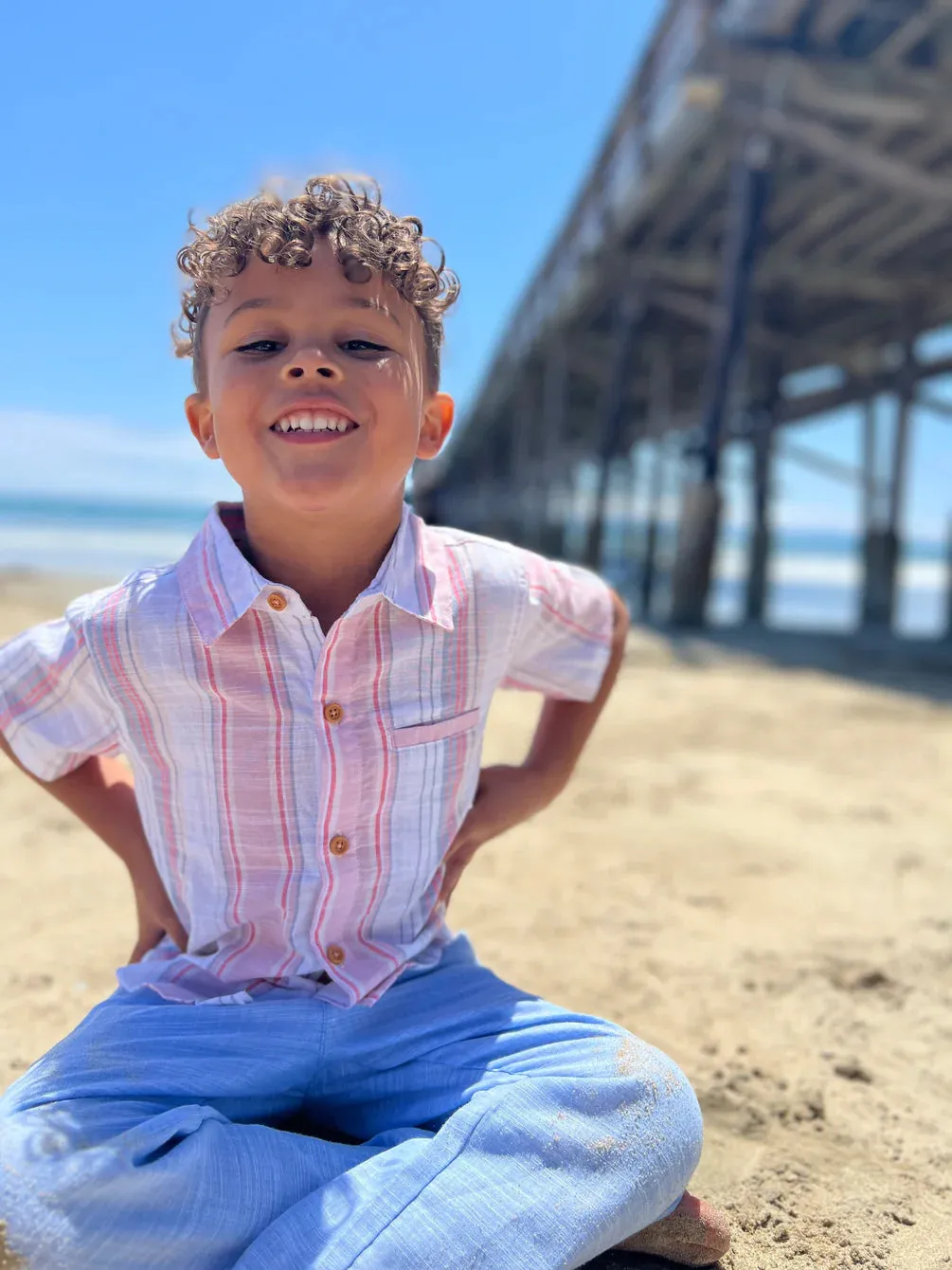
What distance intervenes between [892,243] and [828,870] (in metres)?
6.43

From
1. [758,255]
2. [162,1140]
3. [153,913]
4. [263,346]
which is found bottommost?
[162,1140]

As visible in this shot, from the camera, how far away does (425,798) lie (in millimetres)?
1355

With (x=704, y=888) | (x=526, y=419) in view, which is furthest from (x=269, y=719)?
(x=526, y=419)

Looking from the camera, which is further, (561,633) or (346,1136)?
(561,633)

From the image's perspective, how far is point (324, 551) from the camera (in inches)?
52.3

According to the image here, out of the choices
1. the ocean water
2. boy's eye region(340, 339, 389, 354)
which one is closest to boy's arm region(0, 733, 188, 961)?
boy's eye region(340, 339, 389, 354)

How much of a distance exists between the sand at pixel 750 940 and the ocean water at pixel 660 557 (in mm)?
4180

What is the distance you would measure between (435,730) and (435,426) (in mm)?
471

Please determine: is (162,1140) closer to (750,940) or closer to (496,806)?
(496,806)

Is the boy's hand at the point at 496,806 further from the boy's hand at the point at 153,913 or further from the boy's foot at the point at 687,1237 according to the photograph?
the boy's foot at the point at 687,1237

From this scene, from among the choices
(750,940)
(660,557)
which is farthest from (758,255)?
(660,557)

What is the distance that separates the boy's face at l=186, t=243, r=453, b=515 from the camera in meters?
1.20

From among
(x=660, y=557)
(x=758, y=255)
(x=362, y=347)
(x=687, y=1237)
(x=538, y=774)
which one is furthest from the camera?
(x=660, y=557)

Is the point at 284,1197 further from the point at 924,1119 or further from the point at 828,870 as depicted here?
the point at 828,870
